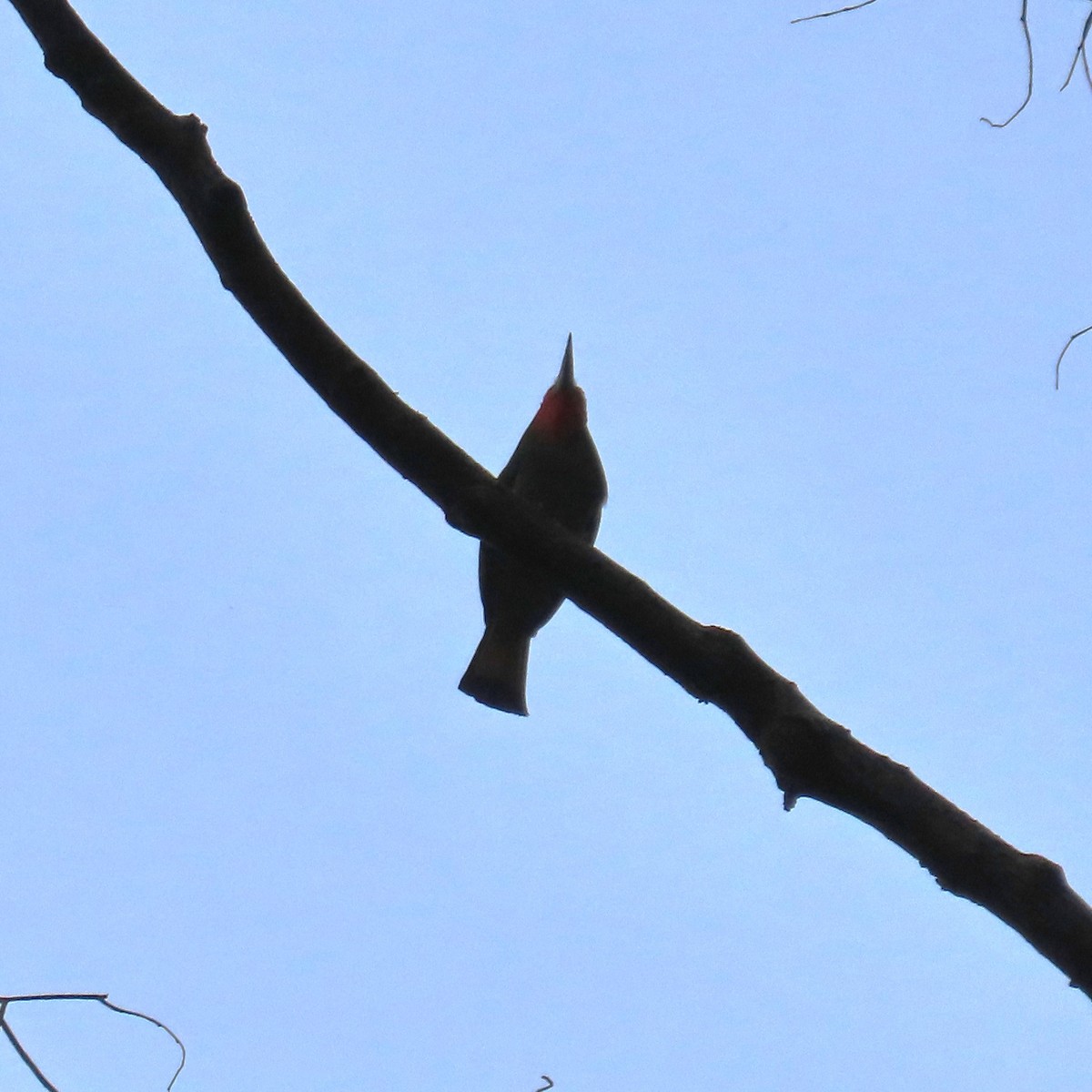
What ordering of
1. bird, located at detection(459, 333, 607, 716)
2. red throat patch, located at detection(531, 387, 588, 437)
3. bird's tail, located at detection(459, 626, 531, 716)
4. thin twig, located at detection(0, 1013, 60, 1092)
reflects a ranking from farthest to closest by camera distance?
red throat patch, located at detection(531, 387, 588, 437) → bird, located at detection(459, 333, 607, 716) → bird's tail, located at detection(459, 626, 531, 716) → thin twig, located at detection(0, 1013, 60, 1092)

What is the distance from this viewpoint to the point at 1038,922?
4.77ft

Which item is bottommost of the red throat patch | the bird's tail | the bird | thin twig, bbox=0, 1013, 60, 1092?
thin twig, bbox=0, 1013, 60, 1092

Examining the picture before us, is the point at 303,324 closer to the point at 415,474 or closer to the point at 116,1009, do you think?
the point at 415,474

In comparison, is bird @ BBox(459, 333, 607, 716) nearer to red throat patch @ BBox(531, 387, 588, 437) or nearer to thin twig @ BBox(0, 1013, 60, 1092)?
red throat patch @ BBox(531, 387, 588, 437)

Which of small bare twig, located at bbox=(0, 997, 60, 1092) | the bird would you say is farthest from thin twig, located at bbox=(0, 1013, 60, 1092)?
the bird

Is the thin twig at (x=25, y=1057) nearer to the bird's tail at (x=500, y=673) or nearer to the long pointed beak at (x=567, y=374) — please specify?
the bird's tail at (x=500, y=673)

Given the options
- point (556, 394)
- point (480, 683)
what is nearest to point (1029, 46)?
point (480, 683)

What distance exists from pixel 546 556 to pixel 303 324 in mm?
516

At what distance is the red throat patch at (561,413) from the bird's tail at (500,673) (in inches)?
41.6

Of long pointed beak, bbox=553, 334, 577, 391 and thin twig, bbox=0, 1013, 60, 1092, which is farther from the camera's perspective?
long pointed beak, bbox=553, 334, 577, 391

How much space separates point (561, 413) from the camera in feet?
19.1

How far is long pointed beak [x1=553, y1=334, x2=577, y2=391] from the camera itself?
20.2ft

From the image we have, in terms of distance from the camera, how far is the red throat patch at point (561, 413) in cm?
571

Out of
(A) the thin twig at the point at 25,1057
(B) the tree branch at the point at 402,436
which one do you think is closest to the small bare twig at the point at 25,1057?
(A) the thin twig at the point at 25,1057
